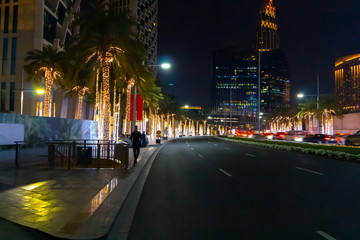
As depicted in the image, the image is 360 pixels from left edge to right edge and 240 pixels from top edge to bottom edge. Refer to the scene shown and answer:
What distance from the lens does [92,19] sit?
59.2ft

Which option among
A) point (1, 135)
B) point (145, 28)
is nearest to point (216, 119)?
point (145, 28)

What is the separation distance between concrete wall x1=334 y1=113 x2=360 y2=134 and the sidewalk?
179 feet

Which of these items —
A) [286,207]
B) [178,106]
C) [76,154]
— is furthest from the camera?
[178,106]

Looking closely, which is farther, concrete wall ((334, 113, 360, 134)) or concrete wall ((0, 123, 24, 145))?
concrete wall ((334, 113, 360, 134))

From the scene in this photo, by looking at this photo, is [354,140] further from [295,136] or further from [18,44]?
[18,44]

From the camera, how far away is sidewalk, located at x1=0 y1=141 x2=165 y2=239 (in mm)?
5113

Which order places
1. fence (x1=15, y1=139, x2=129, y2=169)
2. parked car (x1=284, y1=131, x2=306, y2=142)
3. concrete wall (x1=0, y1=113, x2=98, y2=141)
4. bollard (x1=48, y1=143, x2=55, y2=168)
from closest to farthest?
1. bollard (x1=48, y1=143, x2=55, y2=168)
2. fence (x1=15, y1=139, x2=129, y2=169)
3. concrete wall (x1=0, y1=113, x2=98, y2=141)
4. parked car (x1=284, y1=131, x2=306, y2=142)

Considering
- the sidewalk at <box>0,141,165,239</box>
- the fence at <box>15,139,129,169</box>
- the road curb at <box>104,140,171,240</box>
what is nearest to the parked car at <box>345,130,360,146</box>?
the fence at <box>15,139,129,169</box>

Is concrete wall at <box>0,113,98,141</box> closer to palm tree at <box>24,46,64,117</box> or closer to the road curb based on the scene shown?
palm tree at <box>24,46,64,117</box>

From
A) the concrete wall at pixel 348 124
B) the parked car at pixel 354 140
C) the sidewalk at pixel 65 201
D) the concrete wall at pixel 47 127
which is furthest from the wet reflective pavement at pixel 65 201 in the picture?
the concrete wall at pixel 348 124

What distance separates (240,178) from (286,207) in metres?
4.04

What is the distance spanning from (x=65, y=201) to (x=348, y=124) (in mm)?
61745

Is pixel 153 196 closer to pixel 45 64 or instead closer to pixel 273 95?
pixel 45 64

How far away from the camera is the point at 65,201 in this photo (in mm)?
6957
